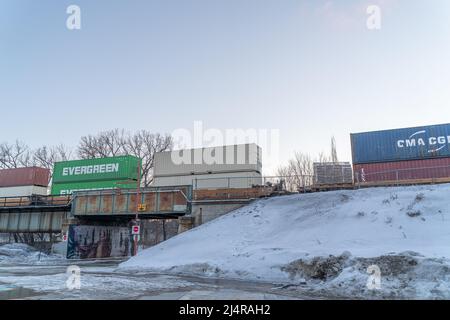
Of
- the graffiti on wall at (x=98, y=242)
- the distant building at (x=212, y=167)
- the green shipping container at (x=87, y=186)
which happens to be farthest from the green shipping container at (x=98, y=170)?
the graffiti on wall at (x=98, y=242)

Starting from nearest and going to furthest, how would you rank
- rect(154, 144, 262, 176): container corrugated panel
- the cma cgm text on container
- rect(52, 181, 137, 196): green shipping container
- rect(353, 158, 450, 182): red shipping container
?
1. rect(353, 158, 450, 182): red shipping container
2. rect(154, 144, 262, 176): container corrugated panel
3. rect(52, 181, 137, 196): green shipping container
4. the cma cgm text on container

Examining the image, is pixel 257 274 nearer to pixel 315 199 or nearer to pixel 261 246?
pixel 261 246

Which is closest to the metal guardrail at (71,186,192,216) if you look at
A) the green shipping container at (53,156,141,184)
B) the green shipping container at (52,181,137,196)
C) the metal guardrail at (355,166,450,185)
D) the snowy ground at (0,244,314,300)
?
the green shipping container at (52,181,137,196)

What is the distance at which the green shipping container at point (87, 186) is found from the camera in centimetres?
3478

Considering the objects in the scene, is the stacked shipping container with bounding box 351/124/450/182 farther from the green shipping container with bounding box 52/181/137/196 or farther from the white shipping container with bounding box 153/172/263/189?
the green shipping container with bounding box 52/181/137/196

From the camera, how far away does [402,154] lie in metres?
27.2

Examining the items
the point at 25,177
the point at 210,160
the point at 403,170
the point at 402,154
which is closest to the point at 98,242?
the point at 25,177

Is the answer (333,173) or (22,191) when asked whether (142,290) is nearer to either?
(333,173)

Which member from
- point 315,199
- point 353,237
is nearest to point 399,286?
point 353,237

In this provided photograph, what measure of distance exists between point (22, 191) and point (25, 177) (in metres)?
1.63

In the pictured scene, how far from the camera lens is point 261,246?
17953 mm

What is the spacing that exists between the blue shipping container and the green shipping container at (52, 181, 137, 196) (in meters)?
21.2

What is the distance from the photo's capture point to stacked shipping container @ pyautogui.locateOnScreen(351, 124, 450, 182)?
86.5 feet
